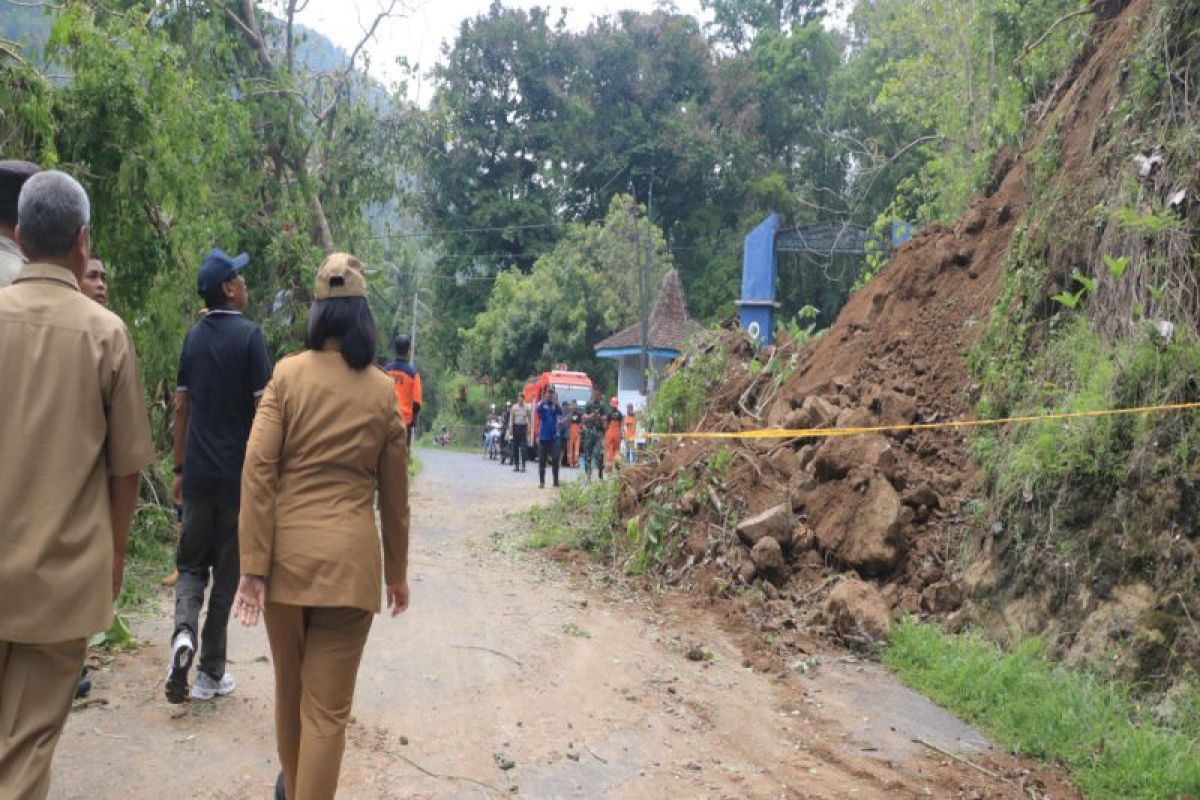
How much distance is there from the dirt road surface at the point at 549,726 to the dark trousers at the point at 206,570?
1.08ft

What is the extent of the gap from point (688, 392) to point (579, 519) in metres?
2.15

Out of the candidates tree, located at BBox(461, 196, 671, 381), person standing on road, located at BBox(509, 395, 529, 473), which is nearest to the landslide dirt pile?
person standing on road, located at BBox(509, 395, 529, 473)

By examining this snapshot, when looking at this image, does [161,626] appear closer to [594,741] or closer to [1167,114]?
[594,741]

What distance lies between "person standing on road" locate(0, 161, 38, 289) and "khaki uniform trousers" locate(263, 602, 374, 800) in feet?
5.20

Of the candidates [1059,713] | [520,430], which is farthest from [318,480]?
[520,430]

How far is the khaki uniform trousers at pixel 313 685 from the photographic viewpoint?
11.7 ft

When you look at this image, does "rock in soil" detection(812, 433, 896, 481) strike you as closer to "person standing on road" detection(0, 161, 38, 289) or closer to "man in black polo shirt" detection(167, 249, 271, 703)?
"man in black polo shirt" detection(167, 249, 271, 703)

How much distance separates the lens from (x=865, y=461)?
340 inches

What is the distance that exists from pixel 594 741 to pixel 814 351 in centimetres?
760

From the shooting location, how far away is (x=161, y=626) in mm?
6973

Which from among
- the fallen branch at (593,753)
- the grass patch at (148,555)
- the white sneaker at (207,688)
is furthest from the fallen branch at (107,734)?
the grass patch at (148,555)

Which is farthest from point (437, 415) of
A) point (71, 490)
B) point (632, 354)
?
point (71, 490)

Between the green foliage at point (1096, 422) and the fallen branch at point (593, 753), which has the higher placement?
the green foliage at point (1096, 422)

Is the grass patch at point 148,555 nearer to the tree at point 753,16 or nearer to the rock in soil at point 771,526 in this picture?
the rock in soil at point 771,526
